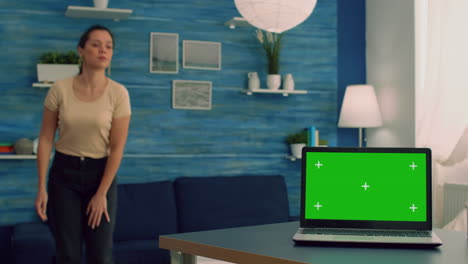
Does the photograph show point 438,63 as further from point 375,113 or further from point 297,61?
point 297,61

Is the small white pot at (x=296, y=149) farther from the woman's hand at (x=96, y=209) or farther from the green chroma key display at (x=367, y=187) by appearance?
the green chroma key display at (x=367, y=187)

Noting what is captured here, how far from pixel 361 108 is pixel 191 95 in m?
1.30

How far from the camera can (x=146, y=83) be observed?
438 centimetres

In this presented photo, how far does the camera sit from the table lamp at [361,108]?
4.56 meters

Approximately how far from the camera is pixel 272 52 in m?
4.67

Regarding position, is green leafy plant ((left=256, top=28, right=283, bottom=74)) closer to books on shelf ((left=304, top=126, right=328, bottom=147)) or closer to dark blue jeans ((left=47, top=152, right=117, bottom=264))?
books on shelf ((left=304, top=126, right=328, bottom=147))

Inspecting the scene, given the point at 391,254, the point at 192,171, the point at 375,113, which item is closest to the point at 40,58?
the point at 192,171

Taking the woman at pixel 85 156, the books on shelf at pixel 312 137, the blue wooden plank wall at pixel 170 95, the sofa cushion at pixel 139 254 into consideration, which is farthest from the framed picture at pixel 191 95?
the woman at pixel 85 156

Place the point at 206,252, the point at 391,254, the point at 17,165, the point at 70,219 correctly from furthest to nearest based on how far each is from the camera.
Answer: the point at 17,165
the point at 70,219
the point at 206,252
the point at 391,254

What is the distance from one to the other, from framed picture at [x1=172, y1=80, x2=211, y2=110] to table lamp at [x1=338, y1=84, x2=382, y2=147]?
42.3 inches

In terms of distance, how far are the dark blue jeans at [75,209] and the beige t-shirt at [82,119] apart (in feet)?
0.17

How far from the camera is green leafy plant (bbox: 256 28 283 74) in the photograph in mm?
4617

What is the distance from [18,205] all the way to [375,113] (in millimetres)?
2678

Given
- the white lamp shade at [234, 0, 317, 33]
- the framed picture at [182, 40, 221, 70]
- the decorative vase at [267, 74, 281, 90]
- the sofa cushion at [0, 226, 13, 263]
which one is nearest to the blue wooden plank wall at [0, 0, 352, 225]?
the framed picture at [182, 40, 221, 70]
